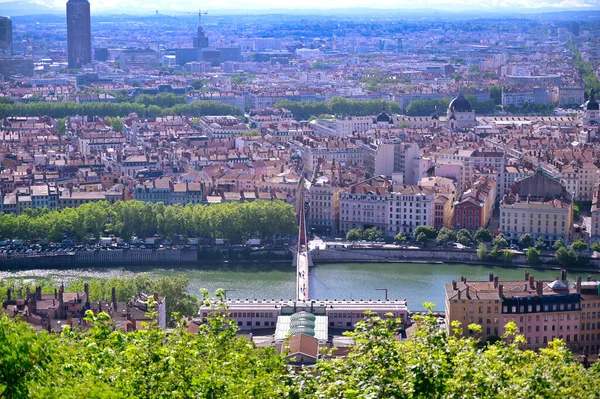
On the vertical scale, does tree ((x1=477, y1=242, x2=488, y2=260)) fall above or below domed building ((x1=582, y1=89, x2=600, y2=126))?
below

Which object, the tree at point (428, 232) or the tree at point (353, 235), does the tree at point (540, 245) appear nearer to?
the tree at point (428, 232)

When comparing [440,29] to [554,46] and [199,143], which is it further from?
[199,143]

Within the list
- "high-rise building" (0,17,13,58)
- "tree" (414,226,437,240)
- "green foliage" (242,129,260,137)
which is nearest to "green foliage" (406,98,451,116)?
"green foliage" (242,129,260,137)

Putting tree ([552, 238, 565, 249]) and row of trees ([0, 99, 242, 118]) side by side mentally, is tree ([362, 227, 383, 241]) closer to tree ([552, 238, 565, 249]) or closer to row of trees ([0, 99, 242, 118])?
tree ([552, 238, 565, 249])

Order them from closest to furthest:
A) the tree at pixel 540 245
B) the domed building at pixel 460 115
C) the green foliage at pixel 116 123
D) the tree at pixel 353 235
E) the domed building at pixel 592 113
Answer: the tree at pixel 540 245, the tree at pixel 353 235, the domed building at pixel 592 113, the domed building at pixel 460 115, the green foliage at pixel 116 123

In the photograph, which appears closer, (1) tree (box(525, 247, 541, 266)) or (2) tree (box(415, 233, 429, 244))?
(1) tree (box(525, 247, 541, 266))

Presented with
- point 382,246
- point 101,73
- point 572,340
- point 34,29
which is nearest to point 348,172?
point 382,246

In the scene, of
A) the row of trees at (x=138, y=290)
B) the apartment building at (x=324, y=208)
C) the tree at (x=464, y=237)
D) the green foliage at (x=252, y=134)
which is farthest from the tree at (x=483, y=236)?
the green foliage at (x=252, y=134)
